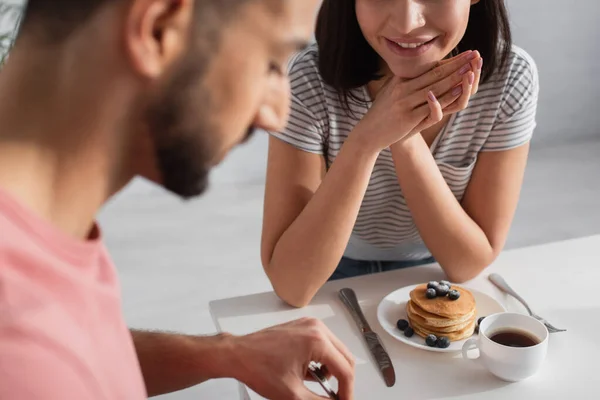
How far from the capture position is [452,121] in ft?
4.61

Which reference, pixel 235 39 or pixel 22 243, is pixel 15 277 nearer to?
pixel 22 243

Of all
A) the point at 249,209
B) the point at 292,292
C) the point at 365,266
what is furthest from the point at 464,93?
the point at 249,209

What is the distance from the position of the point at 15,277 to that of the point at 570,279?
936 millimetres

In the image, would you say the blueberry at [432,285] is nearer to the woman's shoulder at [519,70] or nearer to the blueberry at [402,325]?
the blueberry at [402,325]

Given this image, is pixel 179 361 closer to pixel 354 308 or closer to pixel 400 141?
pixel 354 308

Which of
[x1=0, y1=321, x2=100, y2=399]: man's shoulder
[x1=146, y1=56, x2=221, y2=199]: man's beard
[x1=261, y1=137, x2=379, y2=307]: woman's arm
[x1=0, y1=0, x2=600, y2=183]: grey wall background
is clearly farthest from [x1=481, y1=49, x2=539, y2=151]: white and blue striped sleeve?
[x1=0, y1=0, x2=600, y2=183]: grey wall background

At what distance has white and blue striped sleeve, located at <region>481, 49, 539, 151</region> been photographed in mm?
1382

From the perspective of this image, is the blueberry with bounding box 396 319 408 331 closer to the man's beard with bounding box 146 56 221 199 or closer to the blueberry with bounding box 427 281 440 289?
the blueberry with bounding box 427 281 440 289

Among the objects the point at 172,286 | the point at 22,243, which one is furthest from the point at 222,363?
the point at 172,286

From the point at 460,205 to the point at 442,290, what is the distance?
0.32 m

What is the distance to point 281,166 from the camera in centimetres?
133

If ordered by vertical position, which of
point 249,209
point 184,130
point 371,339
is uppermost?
point 184,130

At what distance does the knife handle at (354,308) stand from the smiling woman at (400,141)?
48 millimetres

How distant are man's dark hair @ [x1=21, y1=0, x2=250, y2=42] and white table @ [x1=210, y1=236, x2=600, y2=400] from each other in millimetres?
565
